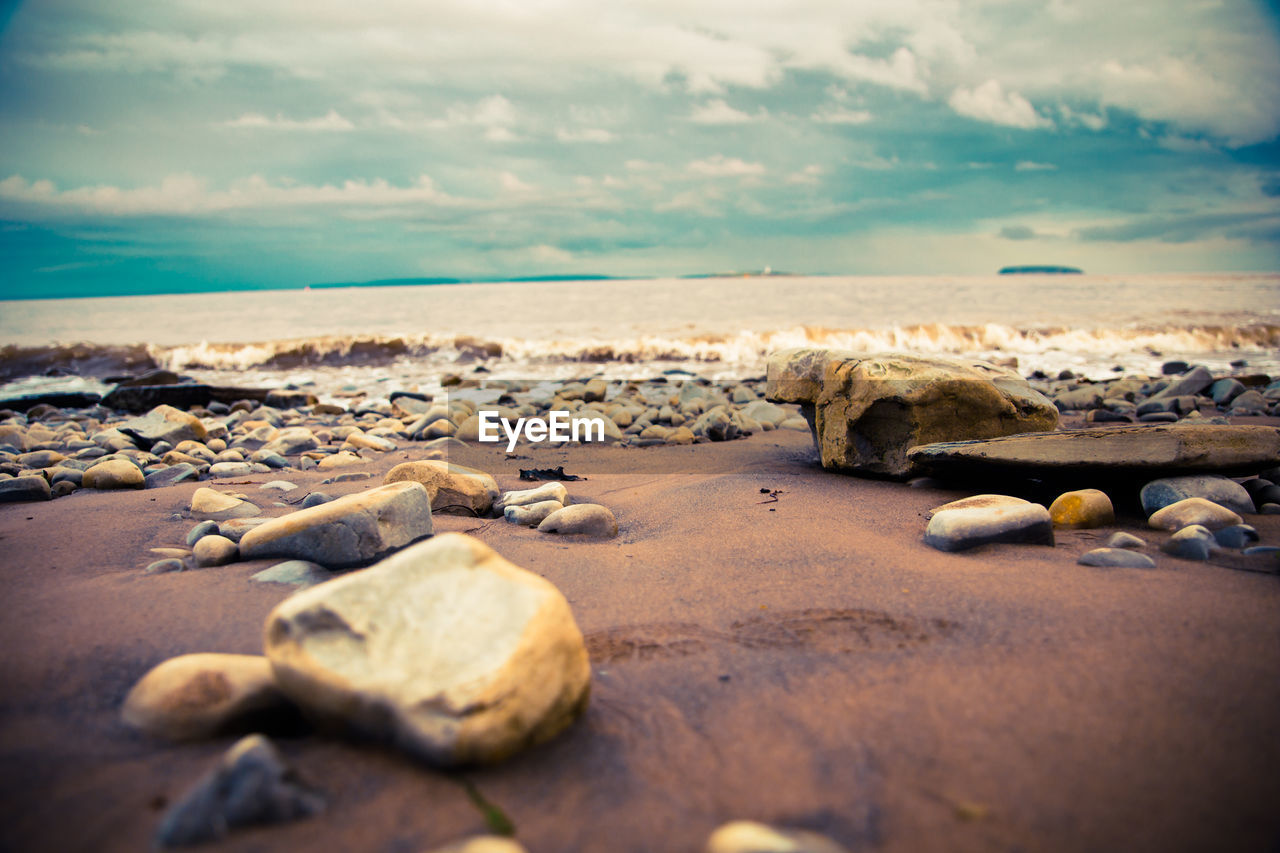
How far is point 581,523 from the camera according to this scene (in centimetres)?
300

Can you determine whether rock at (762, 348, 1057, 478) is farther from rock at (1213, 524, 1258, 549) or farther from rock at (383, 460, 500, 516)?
rock at (383, 460, 500, 516)

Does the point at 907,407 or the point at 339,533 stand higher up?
the point at 907,407

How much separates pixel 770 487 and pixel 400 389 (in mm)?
8395

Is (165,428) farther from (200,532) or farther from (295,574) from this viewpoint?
(295,574)

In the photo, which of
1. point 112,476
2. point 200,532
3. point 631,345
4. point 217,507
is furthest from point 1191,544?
point 631,345

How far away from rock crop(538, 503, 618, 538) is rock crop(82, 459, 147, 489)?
265 centimetres

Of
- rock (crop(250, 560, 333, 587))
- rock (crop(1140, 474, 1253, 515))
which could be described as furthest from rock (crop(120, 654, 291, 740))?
rock (crop(1140, 474, 1253, 515))

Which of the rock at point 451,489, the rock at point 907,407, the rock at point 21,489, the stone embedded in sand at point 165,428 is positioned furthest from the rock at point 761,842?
the stone embedded in sand at point 165,428

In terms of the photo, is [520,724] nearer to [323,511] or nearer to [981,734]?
[981,734]

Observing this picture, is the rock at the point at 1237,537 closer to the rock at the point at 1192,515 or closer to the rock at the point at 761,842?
the rock at the point at 1192,515

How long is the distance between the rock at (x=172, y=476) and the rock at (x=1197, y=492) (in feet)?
16.9

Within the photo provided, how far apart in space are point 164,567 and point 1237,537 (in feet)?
12.6

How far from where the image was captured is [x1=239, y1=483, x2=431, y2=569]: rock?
250 cm

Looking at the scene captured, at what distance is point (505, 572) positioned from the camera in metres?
1.65
